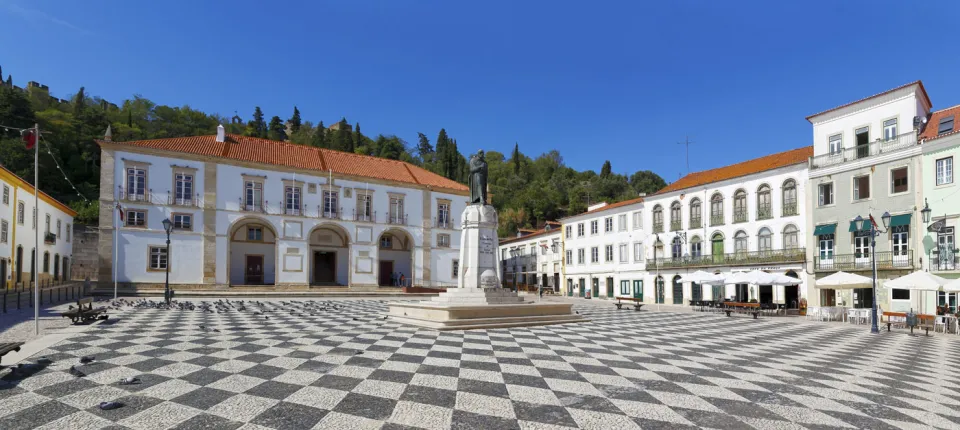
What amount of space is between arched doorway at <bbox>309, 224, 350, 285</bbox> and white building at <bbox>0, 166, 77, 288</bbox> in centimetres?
1569

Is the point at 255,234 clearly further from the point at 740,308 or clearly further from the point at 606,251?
the point at 740,308

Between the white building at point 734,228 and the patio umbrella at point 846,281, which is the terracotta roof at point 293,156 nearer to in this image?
the white building at point 734,228

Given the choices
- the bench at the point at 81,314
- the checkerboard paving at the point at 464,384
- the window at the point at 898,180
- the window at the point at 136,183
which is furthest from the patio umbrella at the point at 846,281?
the window at the point at 136,183

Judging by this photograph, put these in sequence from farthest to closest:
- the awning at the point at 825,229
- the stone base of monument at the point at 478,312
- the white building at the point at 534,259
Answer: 1. the white building at the point at 534,259
2. the awning at the point at 825,229
3. the stone base of monument at the point at 478,312

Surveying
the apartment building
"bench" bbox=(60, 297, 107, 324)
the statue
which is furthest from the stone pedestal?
the apartment building

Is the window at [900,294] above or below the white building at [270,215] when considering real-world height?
below

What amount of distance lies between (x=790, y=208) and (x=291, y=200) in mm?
30804

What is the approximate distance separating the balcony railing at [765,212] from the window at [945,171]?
7.97 m

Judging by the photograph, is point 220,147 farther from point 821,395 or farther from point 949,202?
point 949,202

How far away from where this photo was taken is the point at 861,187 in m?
24.2

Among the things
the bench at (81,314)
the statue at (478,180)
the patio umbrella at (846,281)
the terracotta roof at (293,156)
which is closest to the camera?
the bench at (81,314)

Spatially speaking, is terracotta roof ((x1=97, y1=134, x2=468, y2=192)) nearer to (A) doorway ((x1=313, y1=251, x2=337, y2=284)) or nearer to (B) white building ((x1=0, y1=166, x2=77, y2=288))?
(B) white building ((x1=0, y1=166, x2=77, y2=288))

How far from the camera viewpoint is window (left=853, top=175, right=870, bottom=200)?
23891 mm

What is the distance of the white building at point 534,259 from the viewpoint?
47.1 meters
